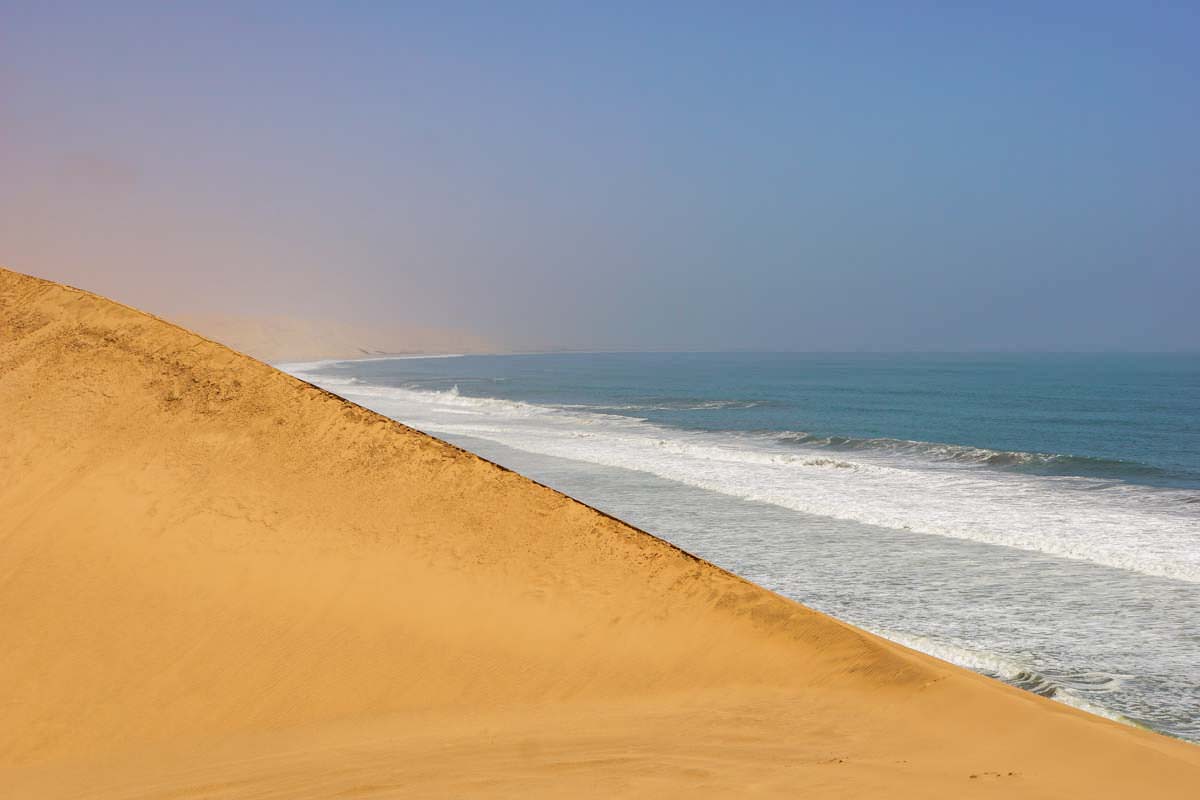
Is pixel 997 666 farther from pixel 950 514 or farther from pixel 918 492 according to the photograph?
pixel 918 492

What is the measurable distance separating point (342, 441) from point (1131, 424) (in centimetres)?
4144

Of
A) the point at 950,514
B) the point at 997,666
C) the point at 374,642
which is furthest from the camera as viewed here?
the point at 950,514

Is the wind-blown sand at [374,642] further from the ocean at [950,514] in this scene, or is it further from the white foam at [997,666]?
the ocean at [950,514]

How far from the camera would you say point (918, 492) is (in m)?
21.5

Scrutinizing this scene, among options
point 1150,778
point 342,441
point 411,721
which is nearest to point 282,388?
point 342,441

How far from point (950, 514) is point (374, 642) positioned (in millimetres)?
14568

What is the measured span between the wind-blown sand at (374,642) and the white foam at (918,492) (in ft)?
31.5

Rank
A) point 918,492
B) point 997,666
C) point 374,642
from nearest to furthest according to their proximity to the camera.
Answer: point 374,642, point 997,666, point 918,492

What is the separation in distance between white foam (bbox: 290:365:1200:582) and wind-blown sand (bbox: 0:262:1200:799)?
9601mm

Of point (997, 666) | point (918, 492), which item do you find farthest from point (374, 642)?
point (918, 492)

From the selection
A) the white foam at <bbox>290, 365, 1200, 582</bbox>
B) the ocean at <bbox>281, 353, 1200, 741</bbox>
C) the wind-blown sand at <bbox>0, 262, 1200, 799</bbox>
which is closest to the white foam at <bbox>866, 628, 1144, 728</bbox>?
the ocean at <bbox>281, 353, 1200, 741</bbox>

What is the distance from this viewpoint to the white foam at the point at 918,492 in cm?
1559

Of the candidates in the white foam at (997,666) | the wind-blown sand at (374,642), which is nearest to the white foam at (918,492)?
the white foam at (997,666)

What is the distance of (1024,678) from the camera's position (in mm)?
8727
